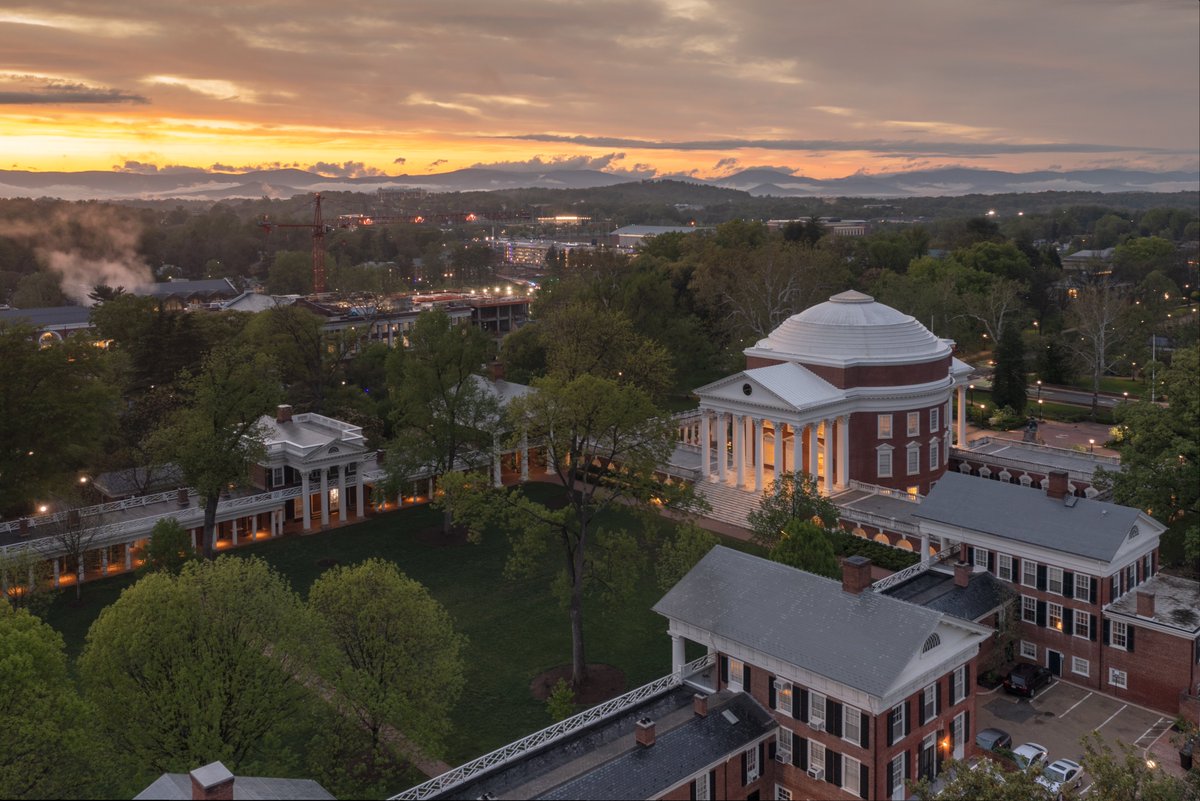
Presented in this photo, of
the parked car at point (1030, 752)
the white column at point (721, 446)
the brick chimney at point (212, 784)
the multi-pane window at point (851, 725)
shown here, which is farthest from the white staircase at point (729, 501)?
the brick chimney at point (212, 784)

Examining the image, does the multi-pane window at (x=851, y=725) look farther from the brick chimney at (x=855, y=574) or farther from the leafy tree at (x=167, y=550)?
the leafy tree at (x=167, y=550)

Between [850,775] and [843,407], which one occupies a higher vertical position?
[843,407]

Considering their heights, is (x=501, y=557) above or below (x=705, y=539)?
below

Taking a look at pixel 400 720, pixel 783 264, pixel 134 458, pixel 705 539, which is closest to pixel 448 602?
pixel 705 539

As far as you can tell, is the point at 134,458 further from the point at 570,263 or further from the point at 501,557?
the point at 570,263

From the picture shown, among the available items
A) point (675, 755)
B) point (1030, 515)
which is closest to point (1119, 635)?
point (1030, 515)

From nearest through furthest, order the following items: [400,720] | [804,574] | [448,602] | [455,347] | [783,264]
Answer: [400,720]
[804,574]
[448,602]
[455,347]
[783,264]

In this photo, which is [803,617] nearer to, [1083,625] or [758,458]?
[1083,625]
